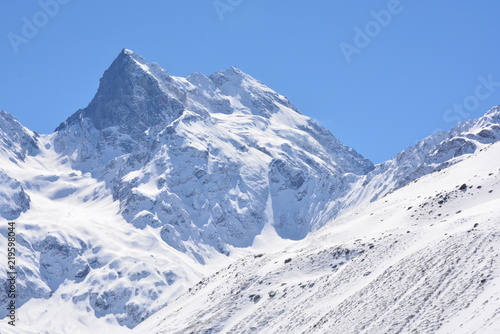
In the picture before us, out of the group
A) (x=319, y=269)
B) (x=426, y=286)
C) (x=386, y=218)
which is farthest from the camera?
(x=386, y=218)

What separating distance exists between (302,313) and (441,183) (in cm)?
3669

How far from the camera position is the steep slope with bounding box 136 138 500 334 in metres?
63.7

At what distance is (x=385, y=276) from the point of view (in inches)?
2987

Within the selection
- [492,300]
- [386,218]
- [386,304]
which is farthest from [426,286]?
[386,218]

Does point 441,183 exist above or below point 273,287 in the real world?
above

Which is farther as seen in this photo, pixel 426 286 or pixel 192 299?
pixel 192 299

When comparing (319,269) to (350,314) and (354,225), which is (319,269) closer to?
(354,225)

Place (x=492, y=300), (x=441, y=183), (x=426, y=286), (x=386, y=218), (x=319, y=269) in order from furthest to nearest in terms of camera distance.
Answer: (x=441, y=183) < (x=386, y=218) < (x=319, y=269) < (x=426, y=286) < (x=492, y=300)

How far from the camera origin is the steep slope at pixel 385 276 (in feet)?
209

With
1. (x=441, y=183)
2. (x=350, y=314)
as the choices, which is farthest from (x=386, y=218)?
(x=350, y=314)

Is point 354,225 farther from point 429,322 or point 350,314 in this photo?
point 429,322

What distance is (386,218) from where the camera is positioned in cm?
10156

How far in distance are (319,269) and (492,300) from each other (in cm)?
3553

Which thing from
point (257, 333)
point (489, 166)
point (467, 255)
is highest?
point (489, 166)
